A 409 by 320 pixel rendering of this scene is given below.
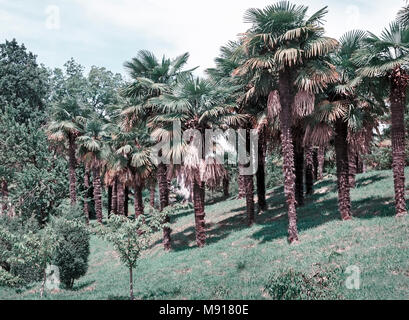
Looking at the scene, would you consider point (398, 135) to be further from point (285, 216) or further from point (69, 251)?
point (69, 251)

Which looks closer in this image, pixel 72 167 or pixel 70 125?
pixel 70 125

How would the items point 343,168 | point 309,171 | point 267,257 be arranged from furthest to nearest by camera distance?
point 309,171 < point 343,168 < point 267,257

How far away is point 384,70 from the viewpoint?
58.9ft

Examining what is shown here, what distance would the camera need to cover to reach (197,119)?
899 inches

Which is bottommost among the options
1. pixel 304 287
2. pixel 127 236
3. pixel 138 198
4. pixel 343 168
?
pixel 304 287

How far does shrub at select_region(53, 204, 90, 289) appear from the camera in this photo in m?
20.0

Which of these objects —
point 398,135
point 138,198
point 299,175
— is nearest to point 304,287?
point 398,135

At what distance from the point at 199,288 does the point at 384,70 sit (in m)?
12.1

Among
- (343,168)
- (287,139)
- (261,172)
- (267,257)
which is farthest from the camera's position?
(261,172)

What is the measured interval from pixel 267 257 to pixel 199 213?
641 cm

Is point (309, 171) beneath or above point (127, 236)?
above

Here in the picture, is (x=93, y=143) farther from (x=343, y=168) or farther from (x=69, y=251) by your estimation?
(x=343, y=168)

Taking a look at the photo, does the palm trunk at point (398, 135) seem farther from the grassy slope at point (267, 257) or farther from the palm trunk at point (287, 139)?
the palm trunk at point (287, 139)
